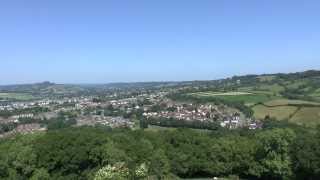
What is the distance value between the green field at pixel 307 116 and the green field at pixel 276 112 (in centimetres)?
276

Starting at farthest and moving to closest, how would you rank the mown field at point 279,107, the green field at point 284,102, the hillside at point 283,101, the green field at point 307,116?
the green field at point 284,102 < the hillside at point 283,101 < the mown field at point 279,107 < the green field at point 307,116

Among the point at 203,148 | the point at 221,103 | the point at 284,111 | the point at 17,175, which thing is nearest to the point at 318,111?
the point at 284,111

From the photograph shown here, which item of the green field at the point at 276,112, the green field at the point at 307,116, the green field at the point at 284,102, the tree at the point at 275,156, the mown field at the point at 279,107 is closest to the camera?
the tree at the point at 275,156

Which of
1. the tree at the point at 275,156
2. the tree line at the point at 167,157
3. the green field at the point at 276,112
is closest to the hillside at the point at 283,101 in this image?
the green field at the point at 276,112

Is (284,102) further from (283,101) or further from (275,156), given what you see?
(275,156)

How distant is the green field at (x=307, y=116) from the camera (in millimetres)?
126025

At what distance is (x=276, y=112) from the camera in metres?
141

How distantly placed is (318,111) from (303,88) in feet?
203

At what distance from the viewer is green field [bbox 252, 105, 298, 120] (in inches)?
5374

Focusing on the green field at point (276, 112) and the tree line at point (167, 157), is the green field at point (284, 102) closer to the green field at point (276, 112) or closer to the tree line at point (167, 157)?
the green field at point (276, 112)

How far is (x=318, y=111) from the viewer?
130500 millimetres

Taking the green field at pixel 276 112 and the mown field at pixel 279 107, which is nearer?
the mown field at pixel 279 107

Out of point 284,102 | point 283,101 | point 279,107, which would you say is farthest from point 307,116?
point 283,101

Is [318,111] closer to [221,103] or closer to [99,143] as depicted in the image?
[221,103]
